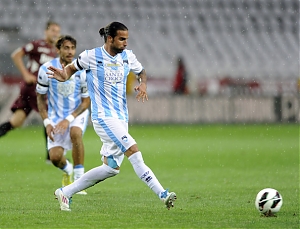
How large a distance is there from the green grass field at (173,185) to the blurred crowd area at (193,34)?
6.72m

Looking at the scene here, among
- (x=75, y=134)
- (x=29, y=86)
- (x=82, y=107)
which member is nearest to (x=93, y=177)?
(x=75, y=134)

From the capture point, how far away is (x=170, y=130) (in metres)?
19.1

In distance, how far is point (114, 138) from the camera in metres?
6.05

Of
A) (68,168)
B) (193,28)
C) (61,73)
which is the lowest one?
(68,168)

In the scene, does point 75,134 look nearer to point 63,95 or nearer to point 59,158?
point 59,158

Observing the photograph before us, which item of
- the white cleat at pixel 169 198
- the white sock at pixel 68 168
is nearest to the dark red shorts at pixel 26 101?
the white sock at pixel 68 168

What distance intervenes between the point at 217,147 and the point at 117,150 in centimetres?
829

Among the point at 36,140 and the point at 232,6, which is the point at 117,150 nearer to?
the point at 36,140

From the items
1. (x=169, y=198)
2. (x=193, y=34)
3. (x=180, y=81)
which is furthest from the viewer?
(x=193, y=34)

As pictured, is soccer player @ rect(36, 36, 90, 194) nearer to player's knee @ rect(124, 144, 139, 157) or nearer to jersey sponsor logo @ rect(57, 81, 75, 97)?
jersey sponsor logo @ rect(57, 81, 75, 97)

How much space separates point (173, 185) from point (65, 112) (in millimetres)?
1746

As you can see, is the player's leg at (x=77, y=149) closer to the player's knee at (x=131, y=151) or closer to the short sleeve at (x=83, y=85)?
the short sleeve at (x=83, y=85)

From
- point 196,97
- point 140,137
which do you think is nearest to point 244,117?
point 196,97

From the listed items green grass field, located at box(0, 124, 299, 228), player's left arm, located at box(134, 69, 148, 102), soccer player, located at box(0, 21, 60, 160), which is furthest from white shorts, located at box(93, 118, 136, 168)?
soccer player, located at box(0, 21, 60, 160)
